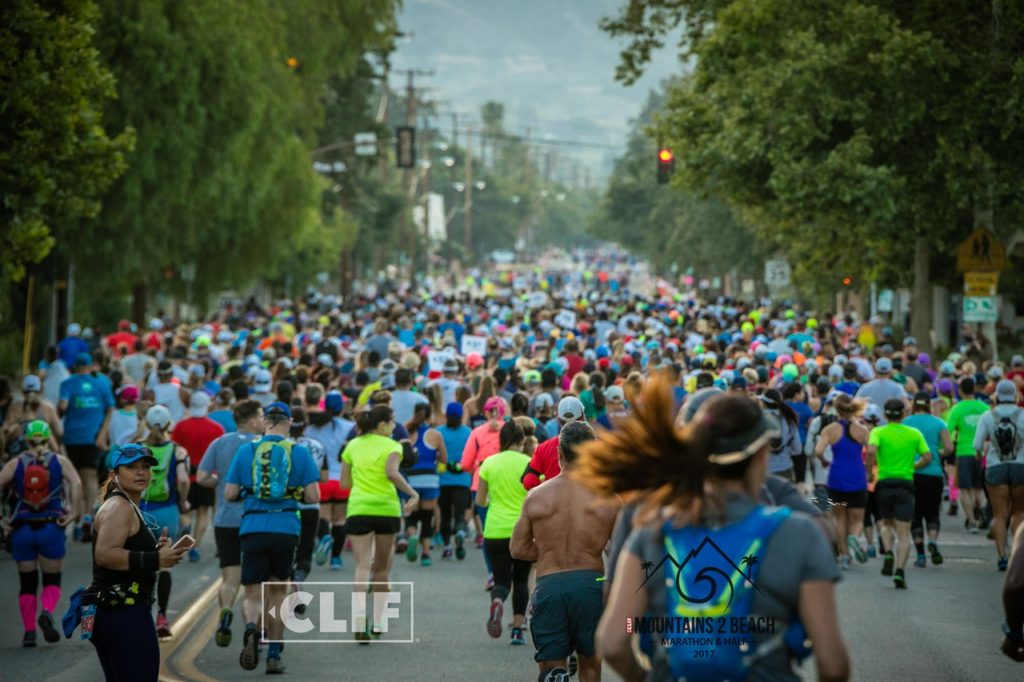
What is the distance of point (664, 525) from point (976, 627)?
874 centimetres

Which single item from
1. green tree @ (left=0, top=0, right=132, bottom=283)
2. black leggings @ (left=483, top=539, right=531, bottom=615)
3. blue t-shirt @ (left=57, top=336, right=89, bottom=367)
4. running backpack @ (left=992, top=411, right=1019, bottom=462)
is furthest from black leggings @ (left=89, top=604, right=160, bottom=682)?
blue t-shirt @ (left=57, top=336, right=89, bottom=367)

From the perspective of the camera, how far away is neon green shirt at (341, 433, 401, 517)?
40.0ft

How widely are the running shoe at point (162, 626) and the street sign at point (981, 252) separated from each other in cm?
1796

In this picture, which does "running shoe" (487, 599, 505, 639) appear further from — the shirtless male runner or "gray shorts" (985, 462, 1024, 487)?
"gray shorts" (985, 462, 1024, 487)

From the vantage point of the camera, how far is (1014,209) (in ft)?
95.4

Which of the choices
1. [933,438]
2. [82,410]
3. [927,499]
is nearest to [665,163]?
[82,410]

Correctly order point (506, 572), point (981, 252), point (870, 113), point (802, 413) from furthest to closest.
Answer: point (870, 113), point (981, 252), point (802, 413), point (506, 572)

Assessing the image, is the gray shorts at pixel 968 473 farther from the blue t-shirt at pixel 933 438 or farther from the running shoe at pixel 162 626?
the running shoe at pixel 162 626

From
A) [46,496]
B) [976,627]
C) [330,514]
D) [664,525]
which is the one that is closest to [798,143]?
[330,514]

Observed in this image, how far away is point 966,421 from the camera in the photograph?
56.4 feet

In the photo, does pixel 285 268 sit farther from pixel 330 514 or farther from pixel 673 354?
pixel 330 514

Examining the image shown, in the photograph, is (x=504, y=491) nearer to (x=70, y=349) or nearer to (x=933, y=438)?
(x=933, y=438)

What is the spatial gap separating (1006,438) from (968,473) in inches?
123

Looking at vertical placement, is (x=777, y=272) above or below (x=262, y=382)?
above
